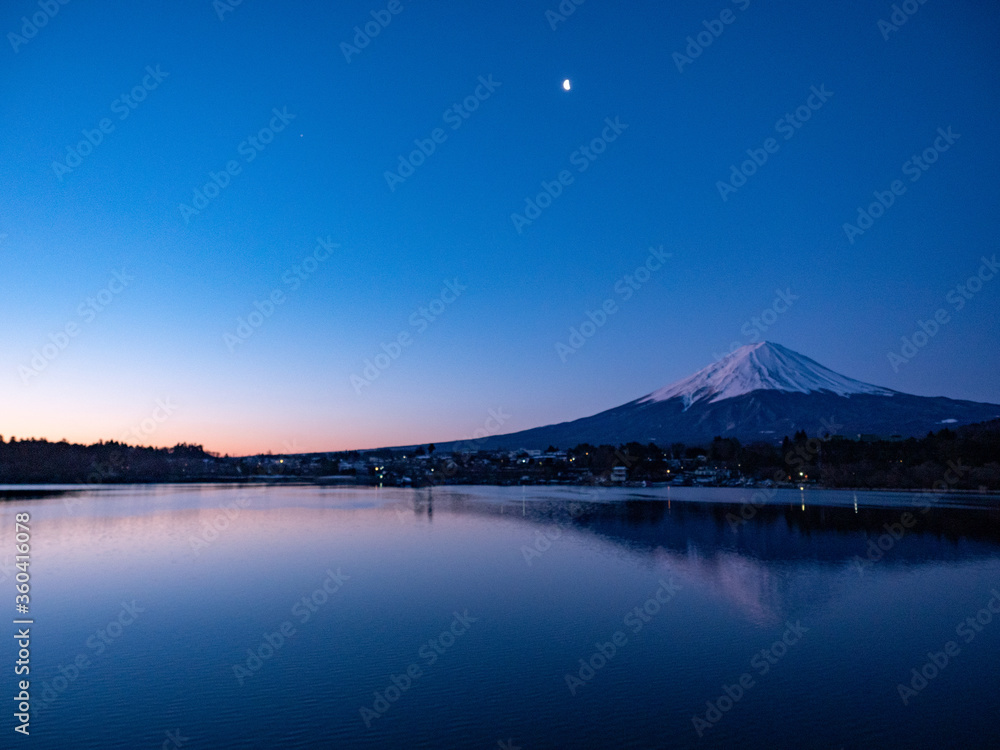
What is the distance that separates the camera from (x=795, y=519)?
1513 inches

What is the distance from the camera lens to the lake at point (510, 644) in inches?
337

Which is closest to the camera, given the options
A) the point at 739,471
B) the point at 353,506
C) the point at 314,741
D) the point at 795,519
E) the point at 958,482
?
the point at 314,741

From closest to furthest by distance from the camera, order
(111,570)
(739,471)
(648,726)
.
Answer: (648,726)
(111,570)
(739,471)

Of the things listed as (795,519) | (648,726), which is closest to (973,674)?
(648,726)

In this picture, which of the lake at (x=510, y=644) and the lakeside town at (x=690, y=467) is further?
the lakeside town at (x=690, y=467)

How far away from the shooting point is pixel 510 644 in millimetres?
12305

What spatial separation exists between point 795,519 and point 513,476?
90192 mm

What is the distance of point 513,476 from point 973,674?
117 metres

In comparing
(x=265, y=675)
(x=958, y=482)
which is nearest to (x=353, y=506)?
(x=265, y=675)

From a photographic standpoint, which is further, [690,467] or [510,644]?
[690,467]

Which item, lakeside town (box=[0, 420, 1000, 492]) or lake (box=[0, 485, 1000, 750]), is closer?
lake (box=[0, 485, 1000, 750])

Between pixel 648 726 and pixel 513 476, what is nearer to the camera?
pixel 648 726

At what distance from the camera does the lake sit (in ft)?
28.1

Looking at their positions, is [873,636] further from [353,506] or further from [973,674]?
[353,506]
